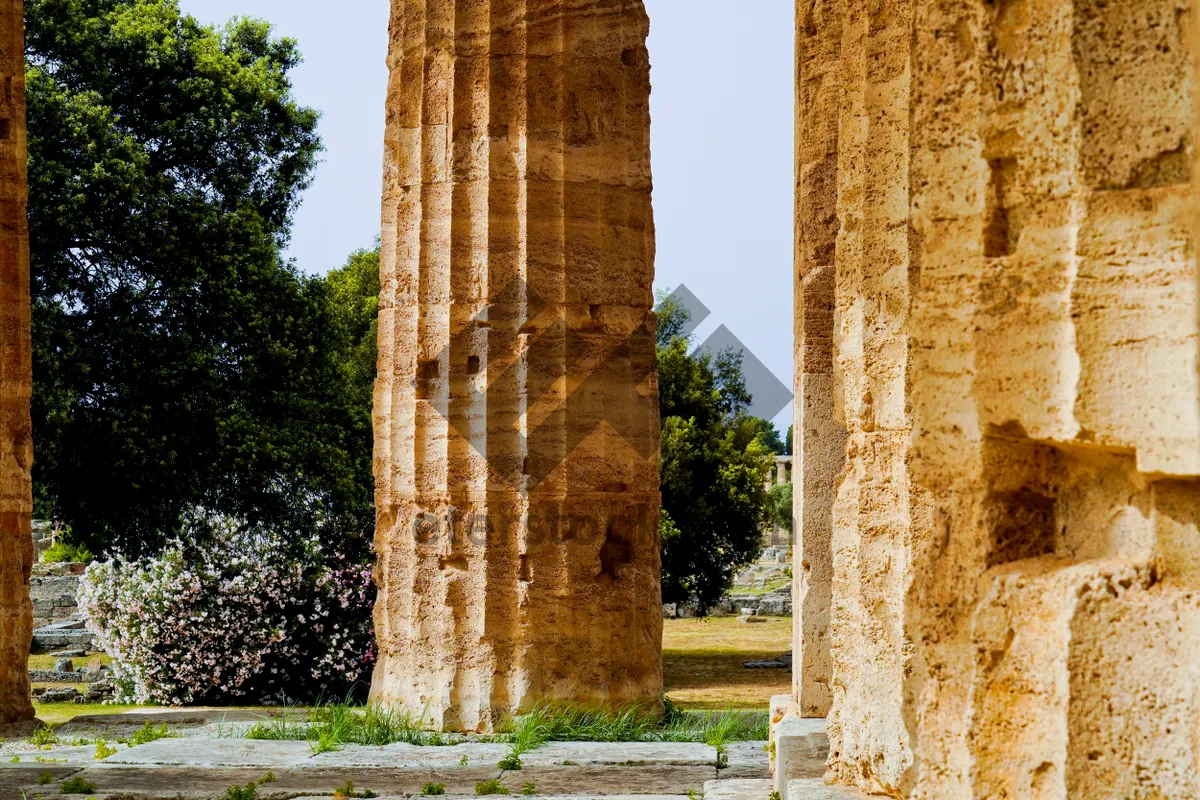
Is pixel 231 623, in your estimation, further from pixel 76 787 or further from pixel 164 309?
pixel 76 787

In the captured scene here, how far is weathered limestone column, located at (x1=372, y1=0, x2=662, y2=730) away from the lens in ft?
27.5

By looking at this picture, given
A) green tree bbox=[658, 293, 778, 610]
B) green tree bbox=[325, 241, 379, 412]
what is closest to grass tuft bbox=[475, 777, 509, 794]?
green tree bbox=[325, 241, 379, 412]

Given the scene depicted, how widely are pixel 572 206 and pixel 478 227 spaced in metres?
0.54

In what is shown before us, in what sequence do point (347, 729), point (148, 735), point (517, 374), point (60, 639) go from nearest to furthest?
point (347, 729) < point (148, 735) < point (517, 374) < point (60, 639)

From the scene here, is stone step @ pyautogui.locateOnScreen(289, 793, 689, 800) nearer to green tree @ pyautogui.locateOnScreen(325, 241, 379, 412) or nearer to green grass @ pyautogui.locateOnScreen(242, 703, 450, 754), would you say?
green grass @ pyautogui.locateOnScreen(242, 703, 450, 754)

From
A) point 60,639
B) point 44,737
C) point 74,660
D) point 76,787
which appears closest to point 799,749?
point 76,787

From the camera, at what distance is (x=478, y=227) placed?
Result: 27.9ft

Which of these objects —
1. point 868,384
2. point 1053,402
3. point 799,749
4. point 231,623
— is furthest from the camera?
point 231,623

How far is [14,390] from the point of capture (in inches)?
381

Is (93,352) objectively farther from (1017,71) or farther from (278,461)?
(1017,71)

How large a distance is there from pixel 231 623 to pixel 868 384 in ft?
32.0

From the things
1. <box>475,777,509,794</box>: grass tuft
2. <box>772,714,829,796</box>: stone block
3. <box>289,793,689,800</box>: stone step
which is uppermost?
<box>772,714,829,796</box>: stone block

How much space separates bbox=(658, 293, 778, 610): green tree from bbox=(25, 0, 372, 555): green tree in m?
4.86

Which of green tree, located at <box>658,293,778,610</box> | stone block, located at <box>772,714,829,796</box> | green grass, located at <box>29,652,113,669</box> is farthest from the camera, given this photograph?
green tree, located at <box>658,293,778,610</box>
